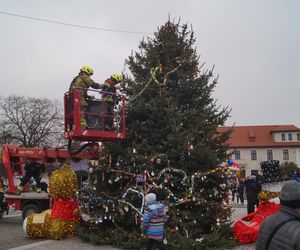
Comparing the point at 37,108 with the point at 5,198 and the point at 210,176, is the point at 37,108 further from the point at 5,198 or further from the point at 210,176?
the point at 210,176

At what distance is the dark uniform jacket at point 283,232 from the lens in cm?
292

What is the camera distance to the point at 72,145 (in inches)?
494

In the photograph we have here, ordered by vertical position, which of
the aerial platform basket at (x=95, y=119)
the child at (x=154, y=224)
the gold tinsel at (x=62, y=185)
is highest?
the aerial platform basket at (x=95, y=119)

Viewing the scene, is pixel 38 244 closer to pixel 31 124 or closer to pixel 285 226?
pixel 285 226

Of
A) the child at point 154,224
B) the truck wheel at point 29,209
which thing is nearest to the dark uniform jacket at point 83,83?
the child at point 154,224

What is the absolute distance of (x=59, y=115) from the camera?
56.0 meters

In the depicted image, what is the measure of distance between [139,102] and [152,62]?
1.64 meters

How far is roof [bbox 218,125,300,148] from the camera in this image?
219 feet

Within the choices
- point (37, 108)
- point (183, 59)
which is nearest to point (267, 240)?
point (183, 59)

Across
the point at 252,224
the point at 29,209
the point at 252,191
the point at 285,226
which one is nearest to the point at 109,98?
the point at 252,224

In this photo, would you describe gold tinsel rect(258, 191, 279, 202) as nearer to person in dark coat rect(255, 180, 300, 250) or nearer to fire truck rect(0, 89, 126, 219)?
fire truck rect(0, 89, 126, 219)

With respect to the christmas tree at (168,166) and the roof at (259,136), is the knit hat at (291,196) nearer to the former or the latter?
the christmas tree at (168,166)

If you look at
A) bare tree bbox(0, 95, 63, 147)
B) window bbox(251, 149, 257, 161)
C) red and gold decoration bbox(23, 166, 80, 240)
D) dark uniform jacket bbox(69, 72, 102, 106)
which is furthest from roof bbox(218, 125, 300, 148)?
dark uniform jacket bbox(69, 72, 102, 106)

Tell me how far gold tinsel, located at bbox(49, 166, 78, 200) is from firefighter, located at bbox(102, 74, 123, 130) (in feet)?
6.62
